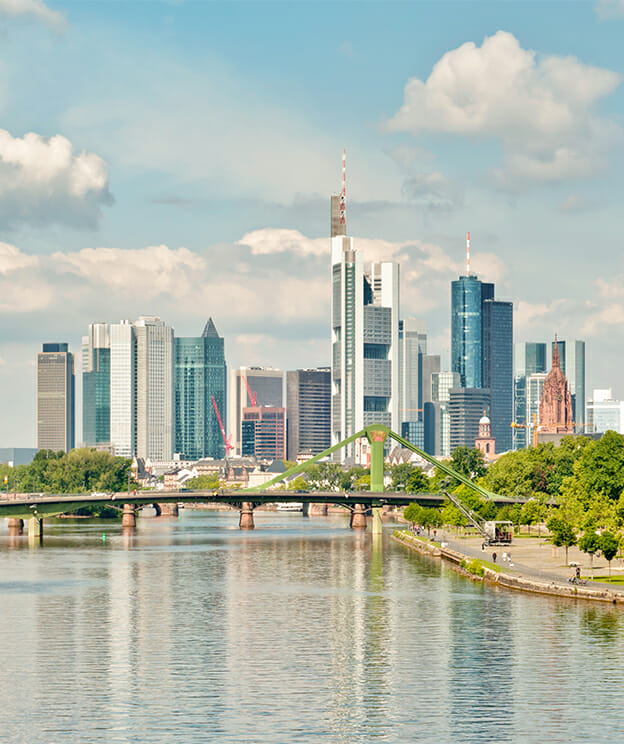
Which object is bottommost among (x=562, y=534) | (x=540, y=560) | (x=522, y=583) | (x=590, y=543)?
(x=540, y=560)

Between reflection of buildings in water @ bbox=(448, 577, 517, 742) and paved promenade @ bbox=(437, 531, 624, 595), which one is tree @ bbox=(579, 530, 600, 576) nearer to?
paved promenade @ bbox=(437, 531, 624, 595)

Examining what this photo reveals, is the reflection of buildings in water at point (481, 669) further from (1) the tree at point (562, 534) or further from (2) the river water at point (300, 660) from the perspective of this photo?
(1) the tree at point (562, 534)

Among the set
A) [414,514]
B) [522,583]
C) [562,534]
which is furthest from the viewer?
[414,514]

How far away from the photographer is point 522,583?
9300 cm

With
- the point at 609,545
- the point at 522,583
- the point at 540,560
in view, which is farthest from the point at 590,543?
the point at 540,560

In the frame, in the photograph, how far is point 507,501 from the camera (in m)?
180

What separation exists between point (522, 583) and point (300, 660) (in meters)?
31.3

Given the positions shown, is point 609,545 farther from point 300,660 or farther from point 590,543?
point 300,660

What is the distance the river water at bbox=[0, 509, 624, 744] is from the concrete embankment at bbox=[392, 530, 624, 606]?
4.68 feet

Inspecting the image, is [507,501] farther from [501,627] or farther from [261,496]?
[501,627]

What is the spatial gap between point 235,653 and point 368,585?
37.5 metres

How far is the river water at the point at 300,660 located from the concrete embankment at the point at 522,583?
1426 millimetres

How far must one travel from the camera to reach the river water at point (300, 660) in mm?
50844

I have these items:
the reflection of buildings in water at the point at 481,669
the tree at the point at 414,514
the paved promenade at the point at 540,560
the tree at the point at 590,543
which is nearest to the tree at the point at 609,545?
the tree at the point at 590,543
